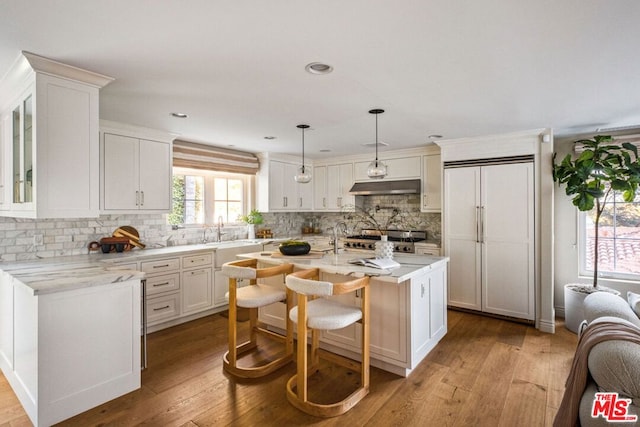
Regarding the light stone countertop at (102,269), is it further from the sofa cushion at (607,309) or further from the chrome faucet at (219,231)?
the sofa cushion at (607,309)

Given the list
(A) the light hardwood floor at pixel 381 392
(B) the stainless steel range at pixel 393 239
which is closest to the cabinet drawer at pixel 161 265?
(A) the light hardwood floor at pixel 381 392

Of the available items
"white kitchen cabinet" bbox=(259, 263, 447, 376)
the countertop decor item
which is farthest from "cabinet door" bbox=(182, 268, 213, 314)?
"white kitchen cabinet" bbox=(259, 263, 447, 376)

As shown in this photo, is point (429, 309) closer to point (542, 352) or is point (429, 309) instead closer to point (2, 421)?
point (542, 352)

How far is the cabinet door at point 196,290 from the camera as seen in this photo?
13.2ft

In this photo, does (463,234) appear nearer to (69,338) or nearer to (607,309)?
(607,309)

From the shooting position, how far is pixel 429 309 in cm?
306

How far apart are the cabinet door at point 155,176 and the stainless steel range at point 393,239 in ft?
8.36

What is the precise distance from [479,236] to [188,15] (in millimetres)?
3958

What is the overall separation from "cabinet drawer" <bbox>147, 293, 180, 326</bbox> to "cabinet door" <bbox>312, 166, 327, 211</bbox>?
2.99 meters

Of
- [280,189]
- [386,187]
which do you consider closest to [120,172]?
[280,189]

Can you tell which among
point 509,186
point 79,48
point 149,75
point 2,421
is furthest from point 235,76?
point 509,186

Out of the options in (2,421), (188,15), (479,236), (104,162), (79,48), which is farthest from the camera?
(479,236)

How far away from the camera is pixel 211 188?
5.01 m

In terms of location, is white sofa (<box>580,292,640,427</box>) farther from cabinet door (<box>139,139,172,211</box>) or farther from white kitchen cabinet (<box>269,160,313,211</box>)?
white kitchen cabinet (<box>269,160,313,211</box>)
